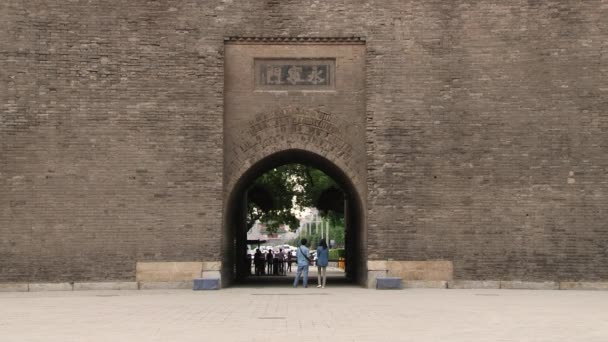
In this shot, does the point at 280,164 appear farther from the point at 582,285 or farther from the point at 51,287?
the point at 582,285

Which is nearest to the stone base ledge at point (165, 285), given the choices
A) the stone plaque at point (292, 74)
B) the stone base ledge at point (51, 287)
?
the stone base ledge at point (51, 287)

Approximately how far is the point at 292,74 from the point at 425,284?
509 cm

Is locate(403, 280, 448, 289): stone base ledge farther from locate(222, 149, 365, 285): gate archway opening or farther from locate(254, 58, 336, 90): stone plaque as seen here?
locate(254, 58, 336, 90): stone plaque

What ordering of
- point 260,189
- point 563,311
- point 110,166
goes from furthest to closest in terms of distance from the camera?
1. point 260,189
2. point 110,166
3. point 563,311

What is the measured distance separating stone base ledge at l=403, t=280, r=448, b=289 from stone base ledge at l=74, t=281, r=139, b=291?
5.38m

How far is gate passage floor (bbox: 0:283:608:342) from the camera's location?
30.1ft

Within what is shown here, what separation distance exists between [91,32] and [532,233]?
9783 millimetres

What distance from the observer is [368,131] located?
17.7 metres

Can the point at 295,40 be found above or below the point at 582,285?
above

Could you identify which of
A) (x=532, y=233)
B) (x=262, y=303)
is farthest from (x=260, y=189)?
(x=262, y=303)

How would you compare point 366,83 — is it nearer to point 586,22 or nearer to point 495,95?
point 495,95

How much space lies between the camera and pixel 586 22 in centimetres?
1792

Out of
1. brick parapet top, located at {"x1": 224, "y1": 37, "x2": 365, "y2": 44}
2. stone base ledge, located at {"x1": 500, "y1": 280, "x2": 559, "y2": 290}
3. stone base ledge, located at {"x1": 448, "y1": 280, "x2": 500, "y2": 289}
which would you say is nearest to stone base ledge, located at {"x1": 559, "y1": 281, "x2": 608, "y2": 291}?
stone base ledge, located at {"x1": 500, "y1": 280, "x2": 559, "y2": 290}

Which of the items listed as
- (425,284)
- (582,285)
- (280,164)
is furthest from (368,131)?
(582,285)
